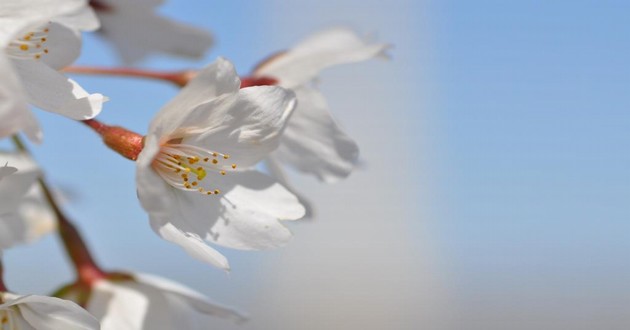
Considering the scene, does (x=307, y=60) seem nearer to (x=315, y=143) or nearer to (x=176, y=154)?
(x=315, y=143)

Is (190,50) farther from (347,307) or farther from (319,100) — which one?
(347,307)

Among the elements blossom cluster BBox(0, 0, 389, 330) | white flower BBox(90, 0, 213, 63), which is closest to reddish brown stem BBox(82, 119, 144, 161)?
blossom cluster BBox(0, 0, 389, 330)

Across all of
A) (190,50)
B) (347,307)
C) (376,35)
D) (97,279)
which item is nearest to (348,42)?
(376,35)

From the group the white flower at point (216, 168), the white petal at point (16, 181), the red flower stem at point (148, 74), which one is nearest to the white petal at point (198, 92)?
the white flower at point (216, 168)

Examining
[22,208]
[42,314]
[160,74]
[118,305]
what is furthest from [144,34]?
[42,314]

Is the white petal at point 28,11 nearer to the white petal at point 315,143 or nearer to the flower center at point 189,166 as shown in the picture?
the flower center at point 189,166

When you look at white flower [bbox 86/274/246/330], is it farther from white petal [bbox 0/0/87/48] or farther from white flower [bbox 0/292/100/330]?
white petal [bbox 0/0/87/48]
